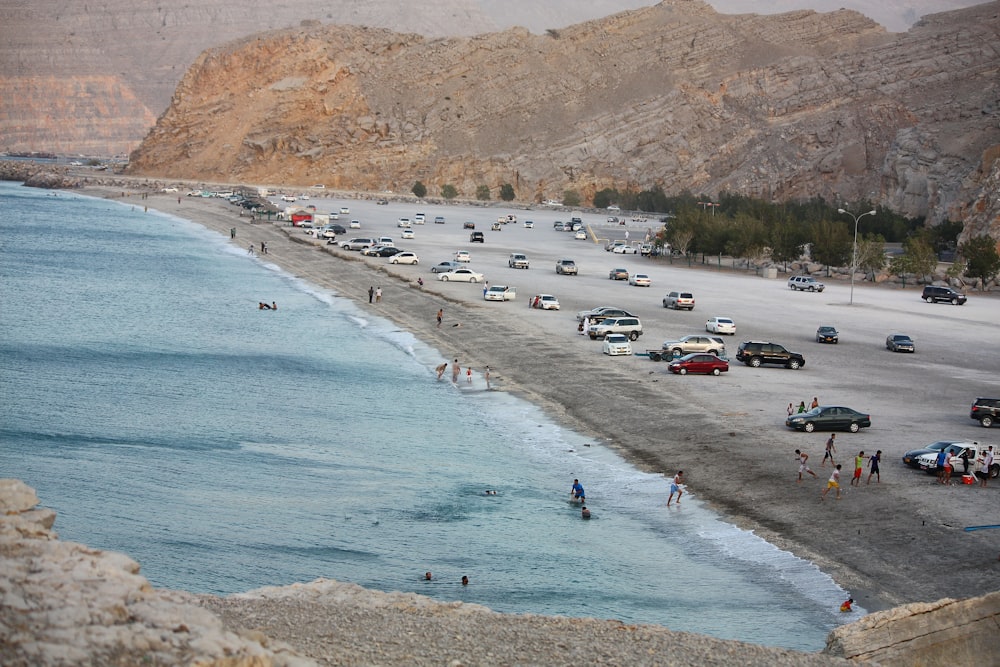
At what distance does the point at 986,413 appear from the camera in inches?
1367

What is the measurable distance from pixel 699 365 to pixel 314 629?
1116 inches

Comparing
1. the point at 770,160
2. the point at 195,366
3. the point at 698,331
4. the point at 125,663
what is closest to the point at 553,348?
the point at 698,331

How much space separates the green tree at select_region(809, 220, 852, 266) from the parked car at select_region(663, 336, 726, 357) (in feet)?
159

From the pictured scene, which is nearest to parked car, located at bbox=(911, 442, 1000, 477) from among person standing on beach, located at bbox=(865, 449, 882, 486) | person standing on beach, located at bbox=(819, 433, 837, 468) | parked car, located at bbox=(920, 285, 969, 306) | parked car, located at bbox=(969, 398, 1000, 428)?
person standing on beach, located at bbox=(865, 449, 882, 486)

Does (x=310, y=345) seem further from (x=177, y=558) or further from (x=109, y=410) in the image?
(x=177, y=558)

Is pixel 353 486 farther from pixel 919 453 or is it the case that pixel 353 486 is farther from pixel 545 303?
Result: pixel 545 303

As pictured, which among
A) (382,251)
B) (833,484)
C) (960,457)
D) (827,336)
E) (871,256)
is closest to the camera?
(833,484)

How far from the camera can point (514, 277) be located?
250 feet

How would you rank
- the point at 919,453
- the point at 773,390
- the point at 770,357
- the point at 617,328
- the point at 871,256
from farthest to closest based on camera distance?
the point at 871,256 < the point at 617,328 < the point at 770,357 < the point at 773,390 < the point at 919,453

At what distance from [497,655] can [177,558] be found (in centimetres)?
884

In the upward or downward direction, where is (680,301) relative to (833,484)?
upward

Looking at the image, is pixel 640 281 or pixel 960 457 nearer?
pixel 960 457

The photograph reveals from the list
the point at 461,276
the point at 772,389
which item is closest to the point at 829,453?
the point at 772,389

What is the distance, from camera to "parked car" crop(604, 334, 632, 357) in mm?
46375
